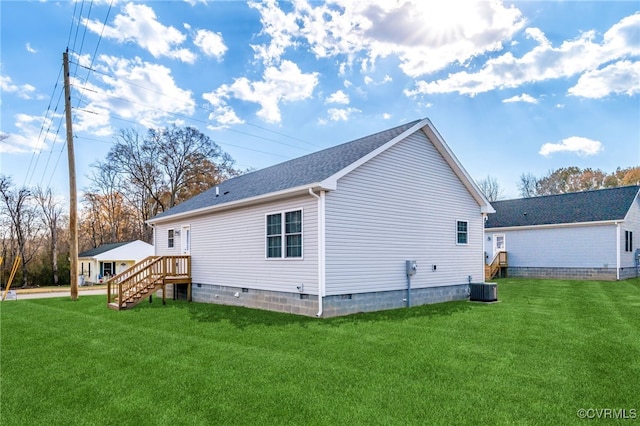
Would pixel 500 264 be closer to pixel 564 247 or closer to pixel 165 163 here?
pixel 564 247

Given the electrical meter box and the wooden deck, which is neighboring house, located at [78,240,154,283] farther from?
the electrical meter box

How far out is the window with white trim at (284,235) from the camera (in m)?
10.2

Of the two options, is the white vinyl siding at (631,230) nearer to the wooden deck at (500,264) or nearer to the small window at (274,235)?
the wooden deck at (500,264)

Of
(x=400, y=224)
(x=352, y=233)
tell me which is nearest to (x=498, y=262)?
(x=400, y=224)

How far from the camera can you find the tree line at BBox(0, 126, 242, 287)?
3378cm

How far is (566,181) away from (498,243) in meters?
25.2

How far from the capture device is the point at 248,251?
11766 millimetres

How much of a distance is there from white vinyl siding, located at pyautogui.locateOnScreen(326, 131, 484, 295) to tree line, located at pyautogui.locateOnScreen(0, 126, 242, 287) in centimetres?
2675

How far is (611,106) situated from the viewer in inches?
838

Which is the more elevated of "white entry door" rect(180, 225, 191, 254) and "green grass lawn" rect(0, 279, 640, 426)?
"white entry door" rect(180, 225, 191, 254)

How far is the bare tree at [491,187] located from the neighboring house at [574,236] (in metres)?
23.6

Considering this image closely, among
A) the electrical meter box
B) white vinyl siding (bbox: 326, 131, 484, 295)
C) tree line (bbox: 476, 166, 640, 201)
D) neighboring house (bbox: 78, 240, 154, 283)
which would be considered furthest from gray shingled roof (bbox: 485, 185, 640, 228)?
neighboring house (bbox: 78, 240, 154, 283)

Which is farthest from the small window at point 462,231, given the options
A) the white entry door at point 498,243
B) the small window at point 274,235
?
the white entry door at point 498,243

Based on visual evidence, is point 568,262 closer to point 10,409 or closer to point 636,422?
point 636,422
